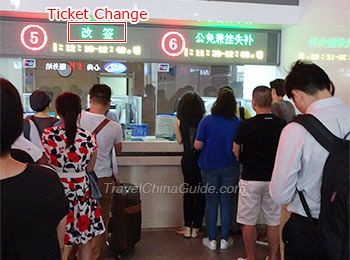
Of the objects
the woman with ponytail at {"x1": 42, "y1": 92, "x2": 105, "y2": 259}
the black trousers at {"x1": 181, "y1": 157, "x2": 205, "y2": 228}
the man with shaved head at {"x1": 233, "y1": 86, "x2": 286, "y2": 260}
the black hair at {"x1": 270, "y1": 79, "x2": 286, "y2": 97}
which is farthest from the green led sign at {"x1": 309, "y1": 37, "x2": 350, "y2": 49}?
the woman with ponytail at {"x1": 42, "y1": 92, "x2": 105, "y2": 259}

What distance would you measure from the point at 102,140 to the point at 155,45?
71.7 inches

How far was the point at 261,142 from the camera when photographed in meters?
2.97

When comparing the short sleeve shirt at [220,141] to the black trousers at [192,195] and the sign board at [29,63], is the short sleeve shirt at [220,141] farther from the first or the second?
the sign board at [29,63]

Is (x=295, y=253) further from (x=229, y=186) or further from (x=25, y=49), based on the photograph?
(x=25, y=49)

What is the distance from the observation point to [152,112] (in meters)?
5.17

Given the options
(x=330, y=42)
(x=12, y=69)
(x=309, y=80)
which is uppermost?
(x=330, y=42)

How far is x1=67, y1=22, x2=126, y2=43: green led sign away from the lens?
4.20m

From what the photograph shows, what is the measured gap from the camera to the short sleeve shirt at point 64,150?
234 centimetres

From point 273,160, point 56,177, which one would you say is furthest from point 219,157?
point 56,177

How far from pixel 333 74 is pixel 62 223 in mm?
2718

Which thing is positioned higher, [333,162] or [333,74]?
[333,74]

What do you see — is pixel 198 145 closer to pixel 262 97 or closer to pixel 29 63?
pixel 262 97

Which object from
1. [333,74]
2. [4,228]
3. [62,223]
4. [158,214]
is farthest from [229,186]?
[4,228]
